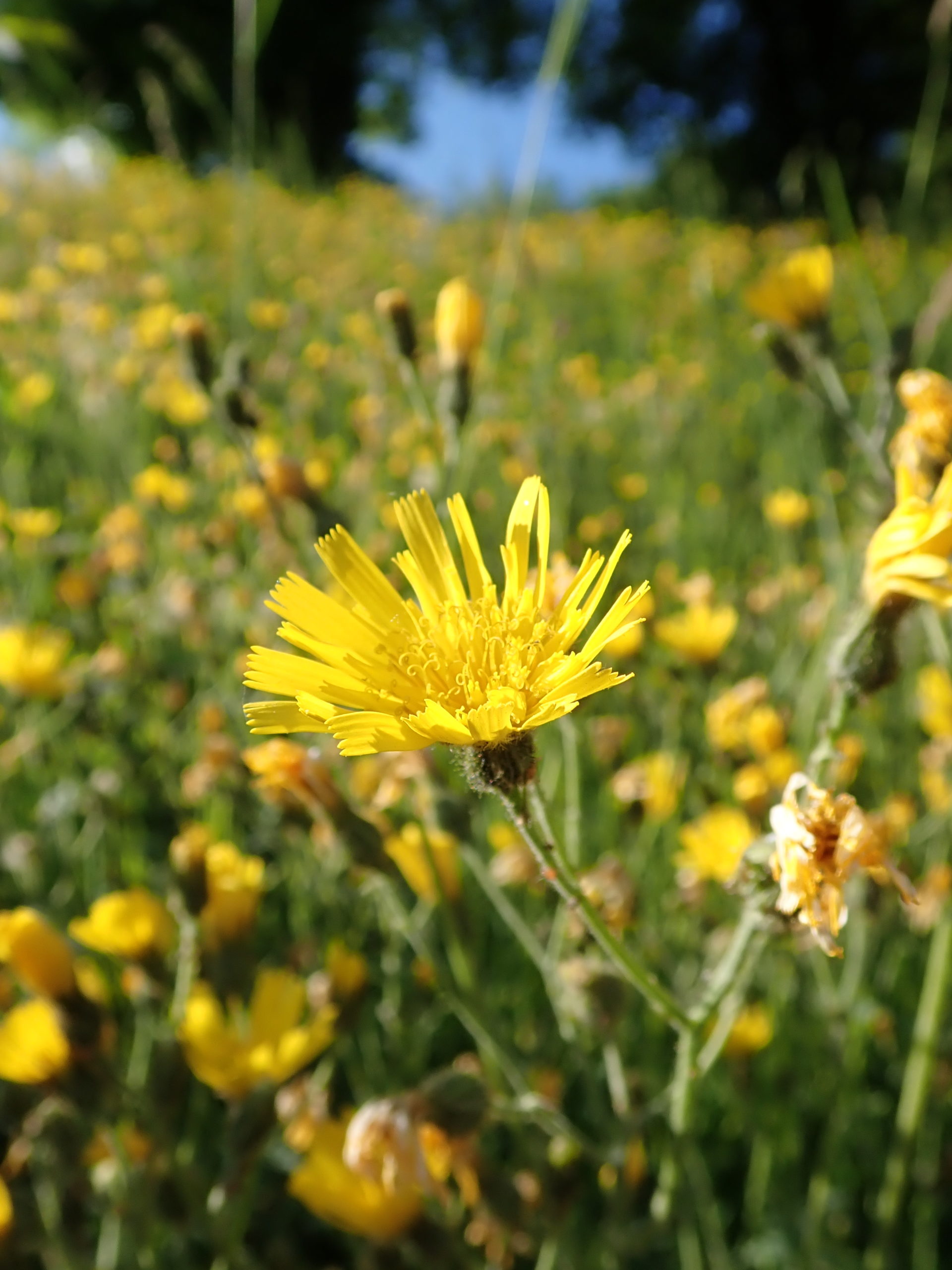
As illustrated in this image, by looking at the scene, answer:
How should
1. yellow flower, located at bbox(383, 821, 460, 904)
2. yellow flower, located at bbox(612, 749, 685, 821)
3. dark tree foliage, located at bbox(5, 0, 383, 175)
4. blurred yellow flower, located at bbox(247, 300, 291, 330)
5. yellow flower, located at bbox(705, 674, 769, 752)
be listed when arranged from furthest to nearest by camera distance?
dark tree foliage, located at bbox(5, 0, 383, 175) → blurred yellow flower, located at bbox(247, 300, 291, 330) → yellow flower, located at bbox(705, 674, 769, 752) → yellow flower, located at bbox(612, 749, 685, 821) → yellow flower, located at bbox(383, 821, 460, 904)

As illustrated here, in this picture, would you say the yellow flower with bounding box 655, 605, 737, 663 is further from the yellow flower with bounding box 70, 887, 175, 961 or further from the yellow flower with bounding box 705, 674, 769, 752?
the yellow flower with bounding box 70, 887, 175, 961

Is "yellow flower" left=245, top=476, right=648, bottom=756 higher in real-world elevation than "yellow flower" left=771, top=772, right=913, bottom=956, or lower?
higher

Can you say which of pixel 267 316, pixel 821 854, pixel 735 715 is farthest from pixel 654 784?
pixel 267 316

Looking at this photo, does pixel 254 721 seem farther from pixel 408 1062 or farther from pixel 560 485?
pixel 560 485

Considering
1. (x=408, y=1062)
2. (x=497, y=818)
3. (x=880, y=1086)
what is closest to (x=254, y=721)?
(x=408, y=1062)

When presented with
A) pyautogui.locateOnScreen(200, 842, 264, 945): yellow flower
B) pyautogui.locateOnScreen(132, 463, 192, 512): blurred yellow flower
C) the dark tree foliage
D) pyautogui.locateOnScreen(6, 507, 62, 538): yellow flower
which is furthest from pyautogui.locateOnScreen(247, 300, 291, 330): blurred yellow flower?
the dark tree foliage

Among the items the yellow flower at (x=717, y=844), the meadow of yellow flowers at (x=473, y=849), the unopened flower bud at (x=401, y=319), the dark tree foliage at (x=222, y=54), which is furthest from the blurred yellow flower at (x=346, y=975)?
the dark tree foliage at (x=222, y=54)
